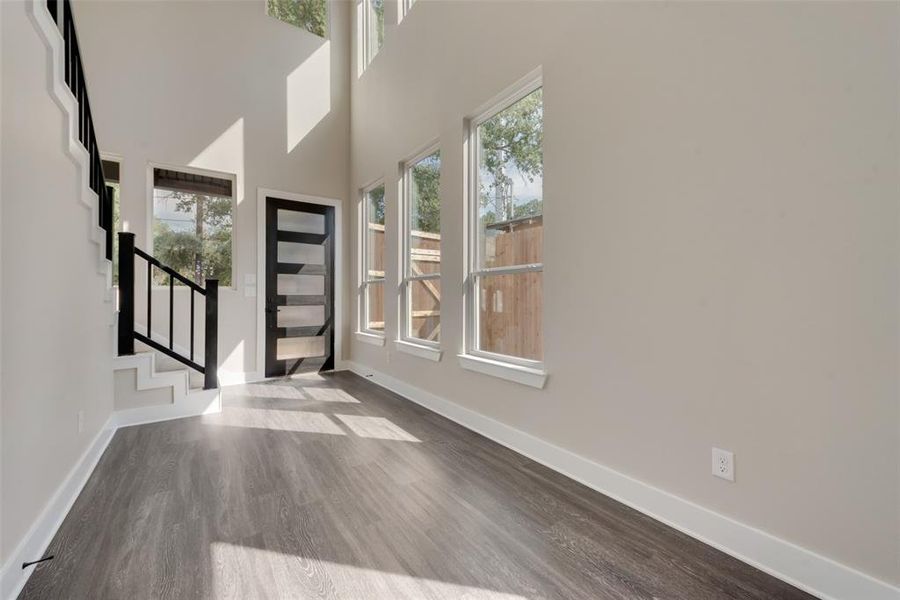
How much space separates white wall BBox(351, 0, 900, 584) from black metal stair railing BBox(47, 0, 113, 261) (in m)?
2.52

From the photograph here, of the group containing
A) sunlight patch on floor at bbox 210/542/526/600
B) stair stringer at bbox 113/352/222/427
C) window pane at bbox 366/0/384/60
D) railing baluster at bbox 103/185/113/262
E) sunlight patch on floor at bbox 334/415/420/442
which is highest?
window pane at bbox 366/0/384/60

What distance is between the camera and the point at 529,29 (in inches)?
97.0

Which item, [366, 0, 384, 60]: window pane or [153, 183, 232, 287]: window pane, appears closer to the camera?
[153, 183, 232, 287]: window pane

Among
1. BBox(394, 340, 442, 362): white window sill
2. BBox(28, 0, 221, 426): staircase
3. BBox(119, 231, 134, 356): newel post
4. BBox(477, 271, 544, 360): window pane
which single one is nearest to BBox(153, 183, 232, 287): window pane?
BBox(28, 0, 221, 426): staircase

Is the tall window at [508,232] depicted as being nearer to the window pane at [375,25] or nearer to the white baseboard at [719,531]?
the white baseboard at [719,531]

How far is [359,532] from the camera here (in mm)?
1693

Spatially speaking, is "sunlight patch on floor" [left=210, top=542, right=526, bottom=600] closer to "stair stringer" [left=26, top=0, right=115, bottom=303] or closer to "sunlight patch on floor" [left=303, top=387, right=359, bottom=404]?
"stair stringer" [left=26, top=0, right=115, bottom=303]

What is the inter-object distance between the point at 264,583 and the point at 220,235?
398 cm

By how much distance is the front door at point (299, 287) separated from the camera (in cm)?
471

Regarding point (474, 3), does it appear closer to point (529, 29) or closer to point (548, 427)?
point (529, 29)

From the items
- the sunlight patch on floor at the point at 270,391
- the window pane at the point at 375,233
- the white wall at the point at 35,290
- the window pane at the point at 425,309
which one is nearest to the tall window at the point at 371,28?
the window pane at the point at 375,233

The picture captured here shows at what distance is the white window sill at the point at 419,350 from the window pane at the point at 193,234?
216 centimetres

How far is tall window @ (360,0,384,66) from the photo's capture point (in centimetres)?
470

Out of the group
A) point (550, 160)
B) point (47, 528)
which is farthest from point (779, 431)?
point (47, 528)
